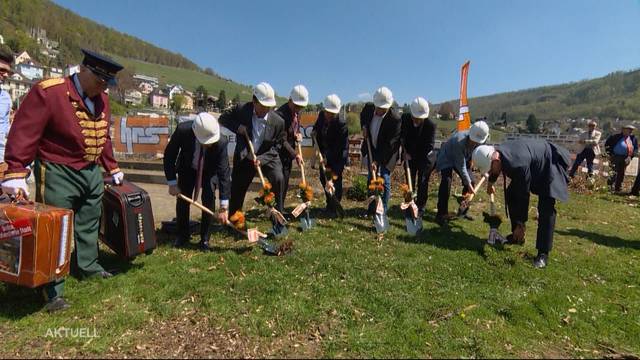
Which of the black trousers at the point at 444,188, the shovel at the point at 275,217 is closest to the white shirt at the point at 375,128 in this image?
the black trousers at the point at 444,188

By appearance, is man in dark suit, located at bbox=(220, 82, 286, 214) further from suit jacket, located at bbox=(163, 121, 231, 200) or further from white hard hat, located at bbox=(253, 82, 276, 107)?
suit jacket, located at bbox=(163, 121, 231, 200)

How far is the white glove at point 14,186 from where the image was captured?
3730 mm

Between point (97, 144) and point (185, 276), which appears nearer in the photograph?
point (97, 144)

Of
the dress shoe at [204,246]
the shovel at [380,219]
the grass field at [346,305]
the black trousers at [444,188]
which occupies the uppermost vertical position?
the black trousers at [444,188]

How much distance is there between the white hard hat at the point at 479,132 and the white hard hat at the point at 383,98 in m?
1.45

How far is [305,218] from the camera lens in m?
7.11

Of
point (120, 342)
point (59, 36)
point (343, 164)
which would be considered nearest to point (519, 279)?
point (343, 164)

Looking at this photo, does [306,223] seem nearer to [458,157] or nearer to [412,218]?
[412,218]

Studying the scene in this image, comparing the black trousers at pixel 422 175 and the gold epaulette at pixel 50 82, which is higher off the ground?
the gold epaulette at pixel 50 82

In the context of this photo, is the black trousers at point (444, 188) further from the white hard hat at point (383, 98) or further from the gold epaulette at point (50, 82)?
the gold epaulette at point (50, 82)

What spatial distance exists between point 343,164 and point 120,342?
5.34m

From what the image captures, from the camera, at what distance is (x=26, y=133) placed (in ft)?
12.5

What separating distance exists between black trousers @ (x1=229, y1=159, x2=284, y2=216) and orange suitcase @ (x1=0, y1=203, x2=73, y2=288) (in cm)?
294

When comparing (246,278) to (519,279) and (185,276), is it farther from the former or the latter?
(519,279)
